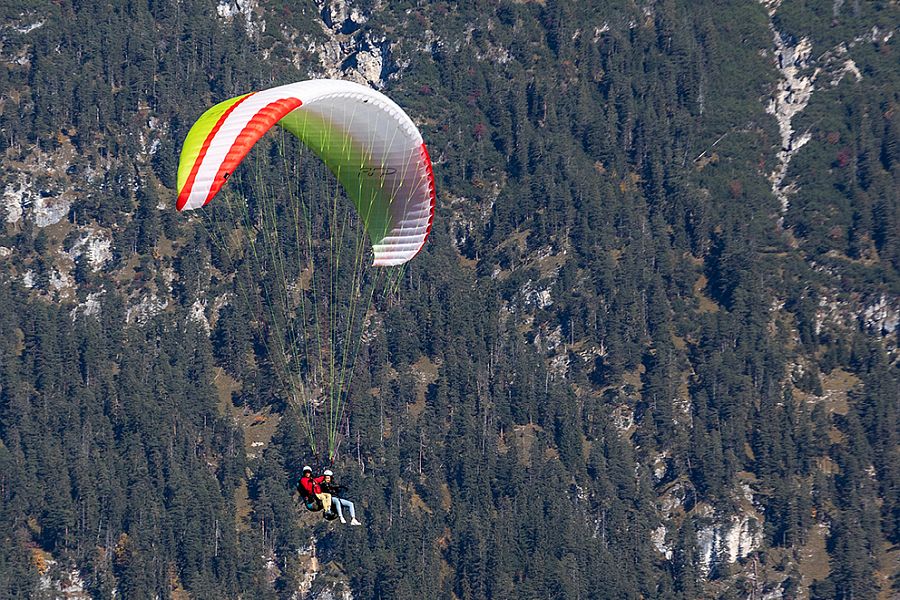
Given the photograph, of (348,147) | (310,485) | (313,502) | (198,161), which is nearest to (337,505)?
(313,502)

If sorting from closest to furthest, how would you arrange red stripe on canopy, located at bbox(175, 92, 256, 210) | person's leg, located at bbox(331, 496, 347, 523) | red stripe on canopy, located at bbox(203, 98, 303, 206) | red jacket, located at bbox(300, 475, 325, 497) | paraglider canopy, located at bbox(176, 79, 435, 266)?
red stripe on canopy, located at bbox(175, 92, 256, 210) → red stripe on canopy, located at bbox(203, 98, 303, 206) → paraglider canopy, located at bbox(176, 79, 435, 266) → person's leg, located at bbox(331, 496, 347, 523) → red jacket, located at bbox(300, 475, 325, 497)

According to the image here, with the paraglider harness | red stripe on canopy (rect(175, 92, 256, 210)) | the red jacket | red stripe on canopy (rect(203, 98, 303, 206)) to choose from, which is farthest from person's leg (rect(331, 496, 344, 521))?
red stripe on canopy (rect(175, 92, 256, 210))

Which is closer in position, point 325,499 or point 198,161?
point 198,161

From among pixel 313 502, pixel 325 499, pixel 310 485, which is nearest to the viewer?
pixel 325 499

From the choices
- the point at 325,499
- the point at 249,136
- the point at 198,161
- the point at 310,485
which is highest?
the point at 249,136

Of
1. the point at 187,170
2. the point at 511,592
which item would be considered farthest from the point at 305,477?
the point at 511,592

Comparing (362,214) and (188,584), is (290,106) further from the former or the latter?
(188,584)

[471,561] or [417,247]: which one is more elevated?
[417,247]

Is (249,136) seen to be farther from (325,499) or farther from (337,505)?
(337,505)

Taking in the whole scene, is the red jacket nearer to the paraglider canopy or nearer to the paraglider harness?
the paraglider harness
